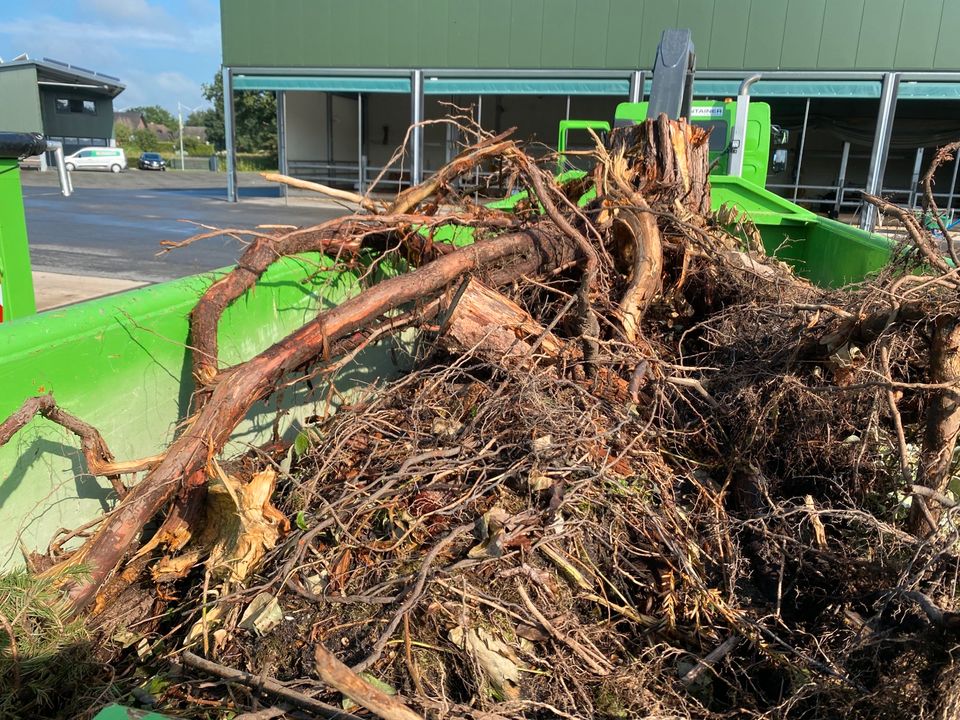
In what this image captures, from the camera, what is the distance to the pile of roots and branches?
209 cm

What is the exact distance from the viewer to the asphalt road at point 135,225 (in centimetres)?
861

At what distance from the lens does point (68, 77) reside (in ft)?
135

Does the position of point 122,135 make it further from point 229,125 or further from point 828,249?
point 828,249

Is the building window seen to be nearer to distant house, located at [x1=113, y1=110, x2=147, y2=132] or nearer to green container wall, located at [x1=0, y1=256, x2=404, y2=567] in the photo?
distant house, located at [x1=113, y1=110, x2=147, y2=132]

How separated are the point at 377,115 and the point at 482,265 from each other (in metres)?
26.7

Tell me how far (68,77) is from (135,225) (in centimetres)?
3595

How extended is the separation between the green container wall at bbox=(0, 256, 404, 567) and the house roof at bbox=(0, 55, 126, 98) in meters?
43.7

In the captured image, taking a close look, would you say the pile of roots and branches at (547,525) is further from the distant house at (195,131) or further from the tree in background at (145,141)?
the distant house at (195,131)

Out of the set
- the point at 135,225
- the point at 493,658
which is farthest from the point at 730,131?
the point at 135,225

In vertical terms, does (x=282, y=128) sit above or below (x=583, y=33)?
below

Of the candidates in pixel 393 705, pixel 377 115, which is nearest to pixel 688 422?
pixel 393 705

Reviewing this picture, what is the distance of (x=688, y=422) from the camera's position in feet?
10.3

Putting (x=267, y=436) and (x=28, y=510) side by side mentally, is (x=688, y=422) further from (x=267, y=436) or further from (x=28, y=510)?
(x=28, y=510)

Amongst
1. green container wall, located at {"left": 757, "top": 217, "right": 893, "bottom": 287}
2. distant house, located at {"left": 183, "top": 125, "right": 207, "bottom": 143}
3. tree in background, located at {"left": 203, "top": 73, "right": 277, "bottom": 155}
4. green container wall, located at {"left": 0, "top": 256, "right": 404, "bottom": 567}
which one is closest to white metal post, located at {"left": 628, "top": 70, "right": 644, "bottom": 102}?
green container wall, located at {"left": 757, "top": 217, "right": 893, "bottom": 287}
